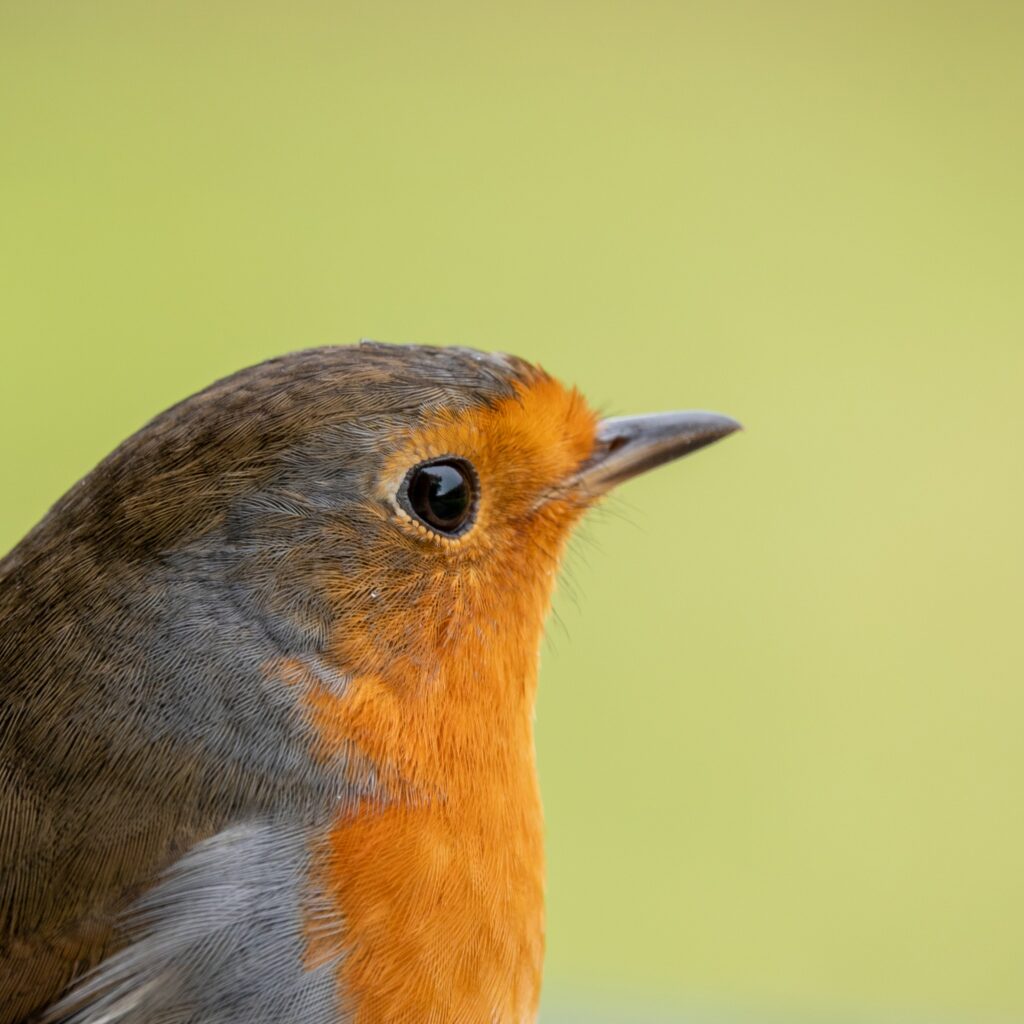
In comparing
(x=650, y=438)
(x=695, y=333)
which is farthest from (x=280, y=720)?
(x=695, y=333)

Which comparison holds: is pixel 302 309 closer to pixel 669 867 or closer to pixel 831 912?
pixel 669 867

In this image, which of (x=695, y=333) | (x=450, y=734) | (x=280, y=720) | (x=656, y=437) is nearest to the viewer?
(x=280, y=720)

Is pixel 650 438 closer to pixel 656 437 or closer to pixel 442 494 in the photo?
pixel 656 437

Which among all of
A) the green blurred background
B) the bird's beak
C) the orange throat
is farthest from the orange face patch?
the green blurred background

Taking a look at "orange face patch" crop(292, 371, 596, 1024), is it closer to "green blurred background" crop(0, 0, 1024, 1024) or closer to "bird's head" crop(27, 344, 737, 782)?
"bird's head" crop(27, 344, 737, 782)

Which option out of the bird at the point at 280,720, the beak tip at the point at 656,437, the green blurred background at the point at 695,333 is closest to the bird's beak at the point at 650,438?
the beak tip at the point at 656,437

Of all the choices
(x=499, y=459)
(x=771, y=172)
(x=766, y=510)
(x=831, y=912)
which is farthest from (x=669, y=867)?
(x=499, y=459)

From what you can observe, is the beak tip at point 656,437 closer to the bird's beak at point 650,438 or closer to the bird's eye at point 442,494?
the bird's beak at point 650,438
